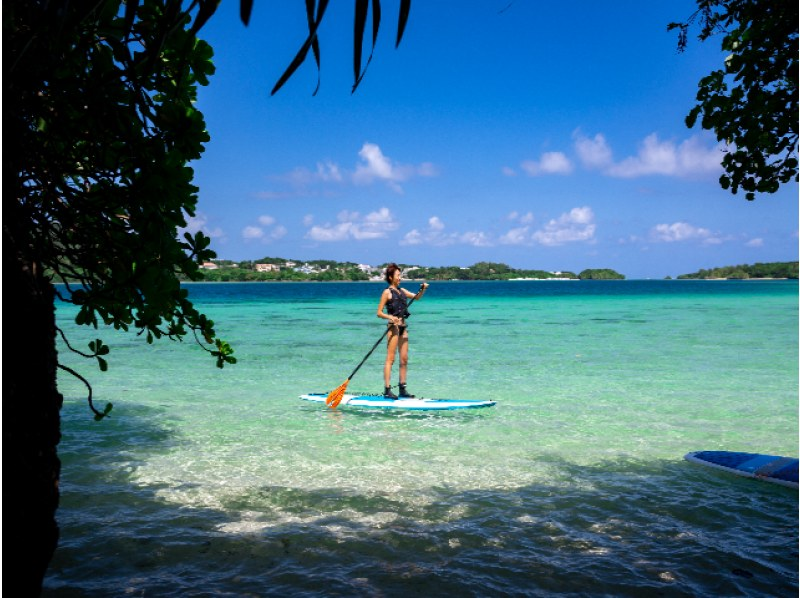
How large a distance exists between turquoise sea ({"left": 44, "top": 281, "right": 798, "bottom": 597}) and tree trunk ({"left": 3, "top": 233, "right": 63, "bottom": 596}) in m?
1.71

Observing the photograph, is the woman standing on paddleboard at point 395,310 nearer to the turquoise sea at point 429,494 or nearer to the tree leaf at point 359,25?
the turquoise sea at point 429,494

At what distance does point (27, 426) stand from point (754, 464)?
658cm

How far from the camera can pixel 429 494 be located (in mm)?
6023

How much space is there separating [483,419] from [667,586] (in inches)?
215

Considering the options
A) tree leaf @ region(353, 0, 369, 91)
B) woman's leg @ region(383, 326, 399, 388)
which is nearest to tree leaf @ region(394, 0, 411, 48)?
tree leaf @ region(353, 0, 369, 91)

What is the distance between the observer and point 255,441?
8.27 metres

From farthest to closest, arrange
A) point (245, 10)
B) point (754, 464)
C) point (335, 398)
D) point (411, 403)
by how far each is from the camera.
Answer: point (335, 398), point (411, 403), point (754, 464), point (245, 10)

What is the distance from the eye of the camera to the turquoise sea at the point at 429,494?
4305 mm

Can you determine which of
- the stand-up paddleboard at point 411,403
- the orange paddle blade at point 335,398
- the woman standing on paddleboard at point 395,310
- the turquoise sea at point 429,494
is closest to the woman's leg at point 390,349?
the woman standing on paddleboard at point 395,310

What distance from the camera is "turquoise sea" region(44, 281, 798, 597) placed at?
4305 mm

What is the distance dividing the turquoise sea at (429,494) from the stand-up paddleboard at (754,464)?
150 mm

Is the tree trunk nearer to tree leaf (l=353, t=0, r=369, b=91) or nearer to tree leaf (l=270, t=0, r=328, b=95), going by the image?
tree leaf (l=270, t=0, r=328, b=95)

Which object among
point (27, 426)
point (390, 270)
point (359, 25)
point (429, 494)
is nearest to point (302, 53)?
point (359, 25)

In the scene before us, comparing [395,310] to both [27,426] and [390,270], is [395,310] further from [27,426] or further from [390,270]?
[27,426]
